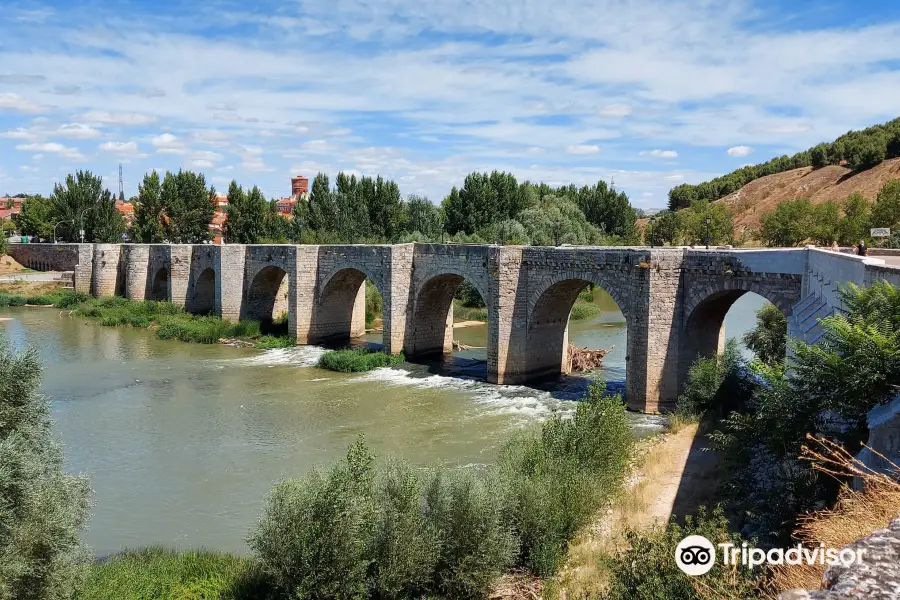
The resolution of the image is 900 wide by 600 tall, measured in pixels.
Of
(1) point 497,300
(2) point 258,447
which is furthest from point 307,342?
(2) point 258,447

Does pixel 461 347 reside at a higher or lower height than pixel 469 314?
lower

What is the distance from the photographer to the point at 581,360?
21.2 m

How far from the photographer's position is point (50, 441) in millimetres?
9547

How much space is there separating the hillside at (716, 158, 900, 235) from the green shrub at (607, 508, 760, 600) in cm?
4658

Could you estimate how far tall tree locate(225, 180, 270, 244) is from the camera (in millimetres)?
40656

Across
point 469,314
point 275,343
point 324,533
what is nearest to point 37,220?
point 275,343

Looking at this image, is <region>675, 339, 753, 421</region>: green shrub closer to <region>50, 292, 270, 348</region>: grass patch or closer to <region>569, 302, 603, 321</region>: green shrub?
<region>50, 292, 270, 348</region>: grass patch

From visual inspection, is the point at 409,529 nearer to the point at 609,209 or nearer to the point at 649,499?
the point at 649,499

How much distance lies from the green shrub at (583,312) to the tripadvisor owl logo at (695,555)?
2543 cm

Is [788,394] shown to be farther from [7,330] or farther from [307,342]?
[7,330]

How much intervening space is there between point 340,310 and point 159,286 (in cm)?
1413

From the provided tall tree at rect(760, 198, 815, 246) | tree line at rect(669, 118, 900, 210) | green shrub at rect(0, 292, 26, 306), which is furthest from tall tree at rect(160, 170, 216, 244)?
tree line at rect(669, 118, 900, 210)

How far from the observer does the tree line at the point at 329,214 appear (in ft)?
128

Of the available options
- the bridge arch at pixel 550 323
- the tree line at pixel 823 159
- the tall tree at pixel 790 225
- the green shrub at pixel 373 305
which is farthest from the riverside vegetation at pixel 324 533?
the tree line at pixel 823 159
